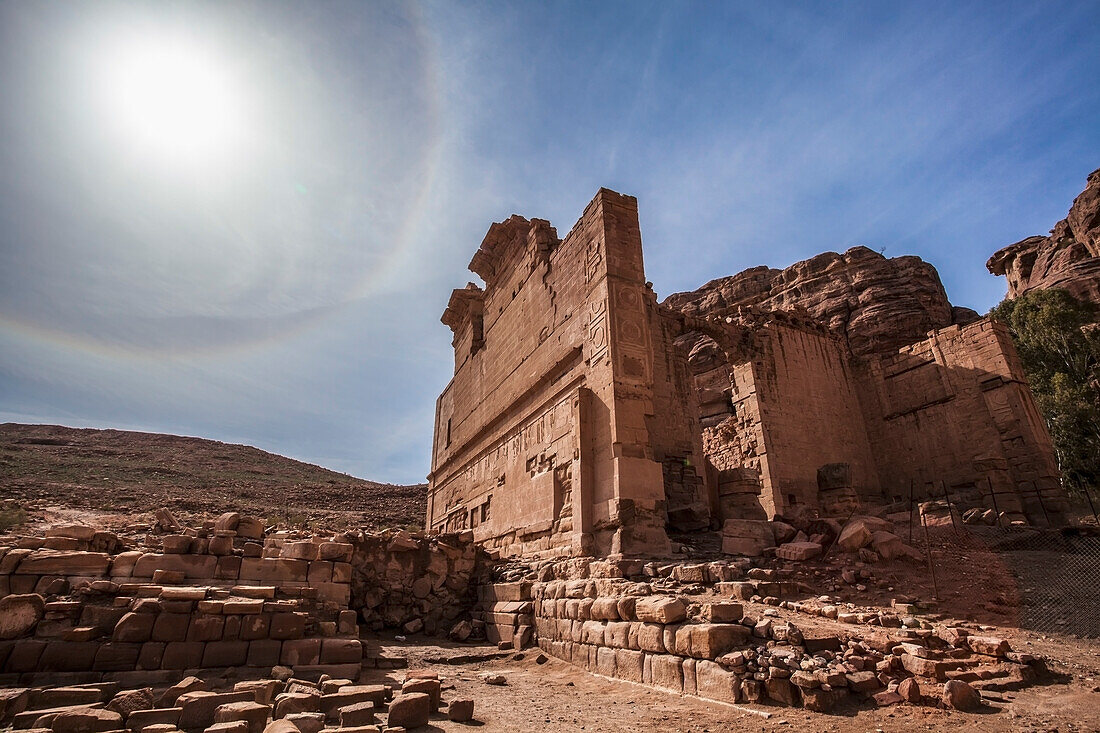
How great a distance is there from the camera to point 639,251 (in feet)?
31.6

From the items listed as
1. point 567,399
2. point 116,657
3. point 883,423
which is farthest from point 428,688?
point 883,423

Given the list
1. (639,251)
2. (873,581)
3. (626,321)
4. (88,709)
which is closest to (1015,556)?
(873,581)

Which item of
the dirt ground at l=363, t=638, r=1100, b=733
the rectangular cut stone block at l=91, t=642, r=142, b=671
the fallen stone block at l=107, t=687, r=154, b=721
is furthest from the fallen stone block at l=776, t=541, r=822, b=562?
the rectangular cut stone block at l=91, t=642, r=142, b=671

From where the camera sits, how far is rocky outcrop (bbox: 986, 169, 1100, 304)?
24.8 meters

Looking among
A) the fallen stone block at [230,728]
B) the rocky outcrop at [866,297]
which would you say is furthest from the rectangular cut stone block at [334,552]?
the rocky outcrop at [866,297]

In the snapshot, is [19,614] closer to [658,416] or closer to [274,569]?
[274,569]

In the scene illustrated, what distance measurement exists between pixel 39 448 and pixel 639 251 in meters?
51.9

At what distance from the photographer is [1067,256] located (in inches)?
1070

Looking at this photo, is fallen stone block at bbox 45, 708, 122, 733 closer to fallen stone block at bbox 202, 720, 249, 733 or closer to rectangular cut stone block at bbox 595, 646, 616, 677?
fallen stone block at bbox 202, 720, 249, 733

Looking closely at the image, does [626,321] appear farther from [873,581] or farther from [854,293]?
[854,293]

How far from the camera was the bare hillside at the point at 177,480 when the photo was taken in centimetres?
2694

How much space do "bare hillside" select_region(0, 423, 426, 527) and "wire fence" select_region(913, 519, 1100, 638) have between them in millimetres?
21737

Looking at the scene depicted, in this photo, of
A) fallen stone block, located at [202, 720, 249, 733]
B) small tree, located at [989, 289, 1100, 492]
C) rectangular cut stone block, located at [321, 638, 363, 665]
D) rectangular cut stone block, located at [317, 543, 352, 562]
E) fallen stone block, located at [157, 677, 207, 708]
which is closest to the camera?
fallen stone block, located at [202, 720, 249, 733]

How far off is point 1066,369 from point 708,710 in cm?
2772
